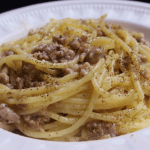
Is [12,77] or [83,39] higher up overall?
[83,39]

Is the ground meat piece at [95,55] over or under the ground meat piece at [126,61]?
over

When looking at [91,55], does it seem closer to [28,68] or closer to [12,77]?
[28,68]

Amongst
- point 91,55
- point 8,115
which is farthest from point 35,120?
point 91,55

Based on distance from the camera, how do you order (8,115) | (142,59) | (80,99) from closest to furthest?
(8,115), (80,99), (142,59)

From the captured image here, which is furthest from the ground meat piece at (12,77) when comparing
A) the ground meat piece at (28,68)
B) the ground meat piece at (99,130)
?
the ground meat piece at (99,130)

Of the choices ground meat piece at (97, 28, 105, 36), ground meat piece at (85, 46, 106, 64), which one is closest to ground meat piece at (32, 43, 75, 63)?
ground meat piece at (85, 46, 106, 64)

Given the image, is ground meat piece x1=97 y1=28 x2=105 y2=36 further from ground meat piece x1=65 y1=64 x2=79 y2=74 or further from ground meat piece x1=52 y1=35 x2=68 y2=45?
ground meat piece x1=65 y1=64 x2=79 y2=74

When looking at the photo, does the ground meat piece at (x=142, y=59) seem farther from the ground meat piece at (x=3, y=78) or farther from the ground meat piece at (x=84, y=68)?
the ground meat piece at (x=3, y=78)
